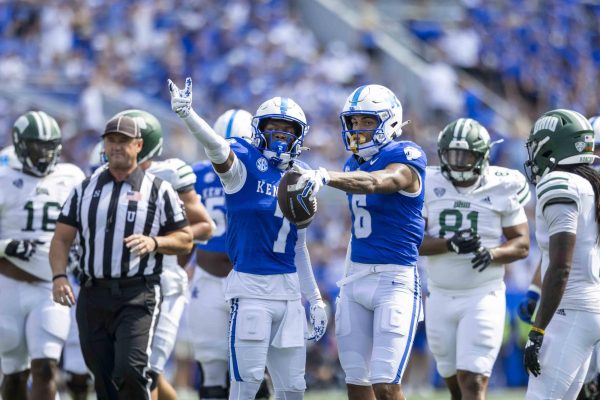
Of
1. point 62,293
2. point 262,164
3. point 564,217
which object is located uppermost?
point 262,164

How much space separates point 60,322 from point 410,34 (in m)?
13.5

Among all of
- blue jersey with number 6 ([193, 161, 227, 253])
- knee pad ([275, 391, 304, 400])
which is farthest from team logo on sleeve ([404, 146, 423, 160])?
blue jersey with number 6 ([193, 161, 227, 253])

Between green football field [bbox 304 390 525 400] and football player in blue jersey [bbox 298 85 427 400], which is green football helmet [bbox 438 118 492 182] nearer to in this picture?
football player in blue jersey [bbox 298 85 427 400]

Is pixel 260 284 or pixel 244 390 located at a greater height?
pixel 260 284

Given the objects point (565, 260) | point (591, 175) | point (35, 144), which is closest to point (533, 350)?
point (565, 260)

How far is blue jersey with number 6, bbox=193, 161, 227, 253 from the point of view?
8.76m

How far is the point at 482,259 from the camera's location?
8.23 metres

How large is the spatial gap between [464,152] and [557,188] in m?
2.19

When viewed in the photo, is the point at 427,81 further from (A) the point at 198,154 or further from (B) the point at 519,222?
(B) the point at 519,222

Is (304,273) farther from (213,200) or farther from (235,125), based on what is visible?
(235,125)

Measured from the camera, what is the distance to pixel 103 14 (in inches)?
691

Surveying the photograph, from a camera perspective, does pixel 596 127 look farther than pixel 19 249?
Yes

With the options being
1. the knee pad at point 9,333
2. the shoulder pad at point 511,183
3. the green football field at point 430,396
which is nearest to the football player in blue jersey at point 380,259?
the shoulder pad at point 511,183

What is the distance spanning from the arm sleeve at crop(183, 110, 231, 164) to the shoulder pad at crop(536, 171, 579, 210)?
171cm
